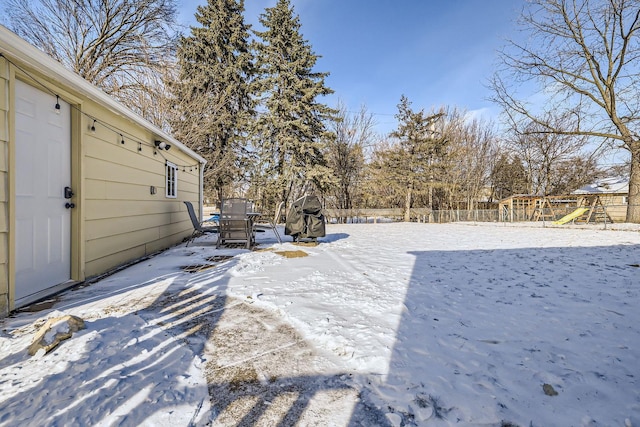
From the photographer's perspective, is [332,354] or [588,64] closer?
[332,354]

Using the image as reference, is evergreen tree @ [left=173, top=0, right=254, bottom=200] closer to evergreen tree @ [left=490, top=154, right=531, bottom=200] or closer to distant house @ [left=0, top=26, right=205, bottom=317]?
distant house @ [left=0, top=26, right=205, bottom=317]

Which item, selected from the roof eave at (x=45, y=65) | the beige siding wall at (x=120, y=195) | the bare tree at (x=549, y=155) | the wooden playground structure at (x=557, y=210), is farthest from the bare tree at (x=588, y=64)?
the roof eave at (x=45, y=65)

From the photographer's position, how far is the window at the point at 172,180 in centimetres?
607

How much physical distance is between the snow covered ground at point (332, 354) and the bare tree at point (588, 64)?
1257 cm

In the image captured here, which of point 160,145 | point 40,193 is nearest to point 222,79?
point 160,145

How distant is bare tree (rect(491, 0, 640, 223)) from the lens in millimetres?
11055

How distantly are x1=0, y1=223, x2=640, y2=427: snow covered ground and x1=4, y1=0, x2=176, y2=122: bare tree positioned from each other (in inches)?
367

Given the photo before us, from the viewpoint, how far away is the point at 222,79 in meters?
13.9

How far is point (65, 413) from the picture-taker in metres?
1.30

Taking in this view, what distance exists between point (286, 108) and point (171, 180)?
345 inches

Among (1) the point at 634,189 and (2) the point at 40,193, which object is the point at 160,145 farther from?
(1) the point at 634,189

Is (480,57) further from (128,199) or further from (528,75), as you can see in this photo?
(128,199)

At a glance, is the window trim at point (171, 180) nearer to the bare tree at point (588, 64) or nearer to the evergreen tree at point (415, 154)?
the evergreen tree at point (415, 154)

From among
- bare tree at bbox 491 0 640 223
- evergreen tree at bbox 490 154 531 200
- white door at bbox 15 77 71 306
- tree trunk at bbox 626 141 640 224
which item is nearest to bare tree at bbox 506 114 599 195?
evergreen tree at bbox 490 154 531 200
